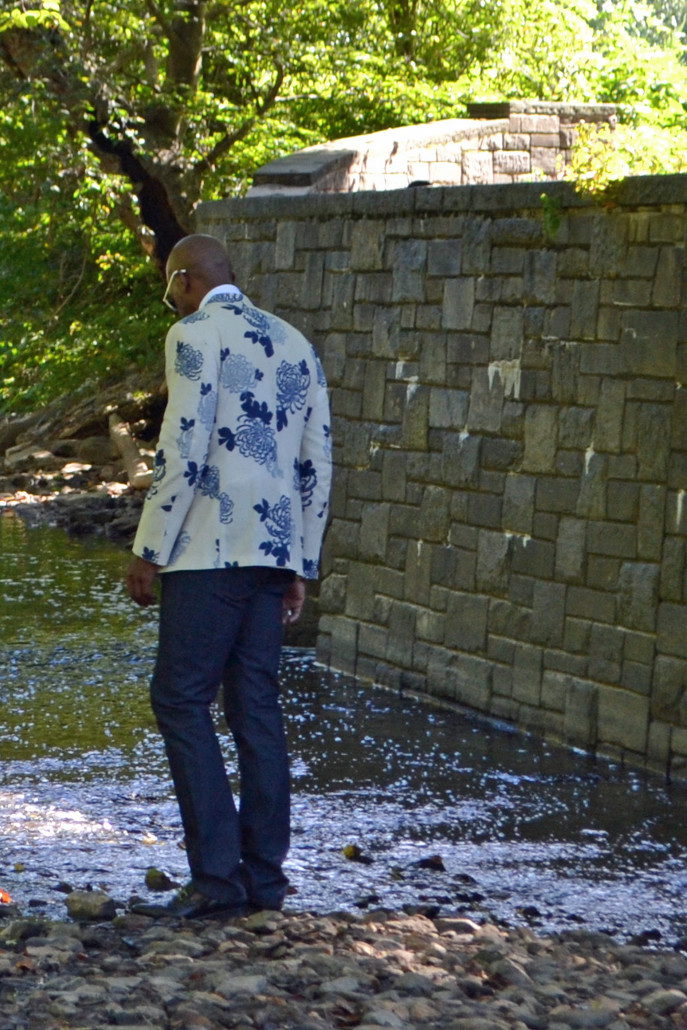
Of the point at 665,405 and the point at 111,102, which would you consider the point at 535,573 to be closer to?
the point at 665,405

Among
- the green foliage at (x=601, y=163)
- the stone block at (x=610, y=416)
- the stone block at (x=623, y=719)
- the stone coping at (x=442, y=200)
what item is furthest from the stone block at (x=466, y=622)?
the green foliage at (x=601, y=163)

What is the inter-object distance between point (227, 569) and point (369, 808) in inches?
73.4

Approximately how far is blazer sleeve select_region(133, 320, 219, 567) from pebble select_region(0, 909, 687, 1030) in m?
1.07

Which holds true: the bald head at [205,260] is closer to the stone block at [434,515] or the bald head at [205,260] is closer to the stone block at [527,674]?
the stone block at [527,674]

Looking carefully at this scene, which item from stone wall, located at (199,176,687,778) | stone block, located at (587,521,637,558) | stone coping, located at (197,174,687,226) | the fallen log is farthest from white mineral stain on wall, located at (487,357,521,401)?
the fallen log

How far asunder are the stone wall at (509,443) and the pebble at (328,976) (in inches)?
96.0

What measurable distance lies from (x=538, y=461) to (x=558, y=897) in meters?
2.81

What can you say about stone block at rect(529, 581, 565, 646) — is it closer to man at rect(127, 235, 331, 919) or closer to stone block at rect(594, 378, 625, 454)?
stone block at rect(594, 378, 625, 454)

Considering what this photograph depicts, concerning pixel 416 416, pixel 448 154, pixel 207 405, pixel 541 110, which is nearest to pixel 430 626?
pixel 416 416

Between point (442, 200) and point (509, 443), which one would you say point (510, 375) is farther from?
point (442, 200)

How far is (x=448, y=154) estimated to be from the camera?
35.9 ft

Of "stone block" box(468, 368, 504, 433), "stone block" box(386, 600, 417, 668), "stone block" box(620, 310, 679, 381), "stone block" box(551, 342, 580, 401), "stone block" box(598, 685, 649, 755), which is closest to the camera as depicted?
"stone block" box(620, 310, 679, 381)

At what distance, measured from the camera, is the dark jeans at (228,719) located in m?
4.46

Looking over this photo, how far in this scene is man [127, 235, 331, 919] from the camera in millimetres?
4430
